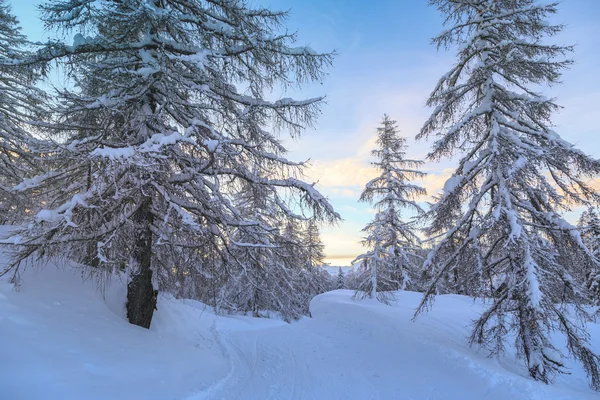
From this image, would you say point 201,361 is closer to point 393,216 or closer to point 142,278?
point 142,278

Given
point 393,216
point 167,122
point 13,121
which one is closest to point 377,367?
point 167,122

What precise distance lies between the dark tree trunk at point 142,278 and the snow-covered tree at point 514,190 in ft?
21.9

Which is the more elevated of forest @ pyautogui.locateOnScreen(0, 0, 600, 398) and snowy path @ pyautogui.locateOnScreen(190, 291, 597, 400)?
forest @ pyautogui.locateOnScreen(0, 0, 600, 398)

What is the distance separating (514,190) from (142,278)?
29.0ft

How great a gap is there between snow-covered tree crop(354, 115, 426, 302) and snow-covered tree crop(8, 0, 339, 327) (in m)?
13.2

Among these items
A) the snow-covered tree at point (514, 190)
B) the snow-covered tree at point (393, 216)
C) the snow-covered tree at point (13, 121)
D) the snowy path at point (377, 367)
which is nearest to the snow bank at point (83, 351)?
the snowy path at point (377, 367)

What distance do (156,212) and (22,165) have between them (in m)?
12.4

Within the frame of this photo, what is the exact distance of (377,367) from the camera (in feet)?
23.3

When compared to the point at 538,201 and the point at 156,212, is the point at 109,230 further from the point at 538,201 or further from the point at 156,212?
the point at 538,201

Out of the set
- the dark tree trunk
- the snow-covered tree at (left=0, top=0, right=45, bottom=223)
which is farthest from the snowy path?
the snow-covered tree at (left=0, top=0, right=45, bottom=223)

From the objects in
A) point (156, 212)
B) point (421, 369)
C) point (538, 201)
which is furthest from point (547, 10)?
point (156, 212)

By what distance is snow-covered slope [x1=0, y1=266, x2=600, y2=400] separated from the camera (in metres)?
3.69

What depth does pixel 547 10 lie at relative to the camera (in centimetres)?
691

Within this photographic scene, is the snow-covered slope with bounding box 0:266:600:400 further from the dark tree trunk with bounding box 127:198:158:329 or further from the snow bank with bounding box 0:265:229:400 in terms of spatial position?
the dark tree trunk with bounding box 127:198:158:329
